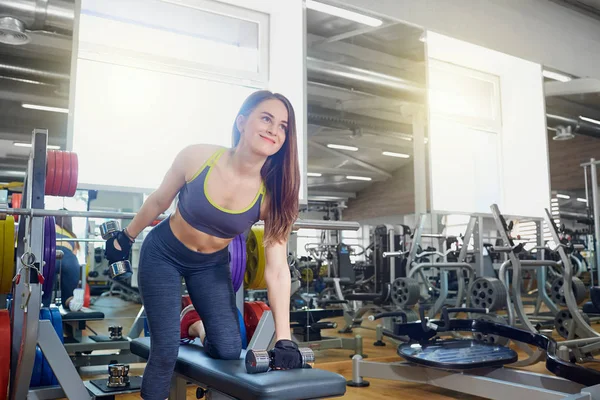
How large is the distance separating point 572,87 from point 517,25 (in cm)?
100

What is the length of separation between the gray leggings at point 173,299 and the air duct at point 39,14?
2.26 m

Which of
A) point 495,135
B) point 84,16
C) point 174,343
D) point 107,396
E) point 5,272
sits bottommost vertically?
point 107,396

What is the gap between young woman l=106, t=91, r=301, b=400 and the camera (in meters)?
1.58

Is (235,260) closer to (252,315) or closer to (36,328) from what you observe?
(252,315)

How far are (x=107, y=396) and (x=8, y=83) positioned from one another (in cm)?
278

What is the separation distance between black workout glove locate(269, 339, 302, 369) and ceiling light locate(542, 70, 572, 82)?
14.4 ft

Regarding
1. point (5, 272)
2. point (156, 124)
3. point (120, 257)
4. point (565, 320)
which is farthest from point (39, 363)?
point (565, 320)

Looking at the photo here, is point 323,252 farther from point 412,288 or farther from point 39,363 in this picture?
point 39,363

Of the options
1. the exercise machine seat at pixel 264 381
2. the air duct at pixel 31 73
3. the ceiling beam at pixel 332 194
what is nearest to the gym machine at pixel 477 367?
the exercise machine seat at pixel 264 381

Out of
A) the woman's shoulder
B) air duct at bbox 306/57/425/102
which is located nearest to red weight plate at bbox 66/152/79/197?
the woman's shoulder

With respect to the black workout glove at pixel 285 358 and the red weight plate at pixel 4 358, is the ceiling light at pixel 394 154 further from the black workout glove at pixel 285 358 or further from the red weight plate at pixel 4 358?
the red weight plate at pixel 4 358

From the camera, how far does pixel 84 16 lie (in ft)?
10.8

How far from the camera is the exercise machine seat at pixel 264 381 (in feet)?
4.19

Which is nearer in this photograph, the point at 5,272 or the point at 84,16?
the point at 5,272
